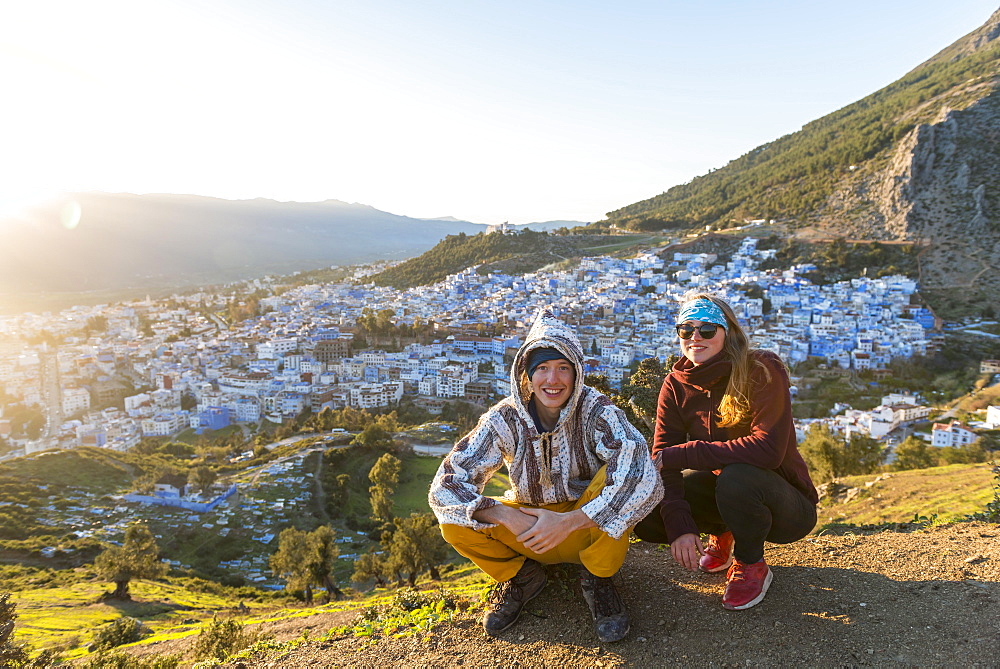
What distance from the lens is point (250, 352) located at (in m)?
49.1

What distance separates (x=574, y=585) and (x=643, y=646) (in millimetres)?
453

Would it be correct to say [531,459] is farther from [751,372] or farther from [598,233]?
[598,233]

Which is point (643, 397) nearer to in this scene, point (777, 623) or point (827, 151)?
point (777, 623)

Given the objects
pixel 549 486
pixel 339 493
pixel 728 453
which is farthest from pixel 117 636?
pixel 339 493

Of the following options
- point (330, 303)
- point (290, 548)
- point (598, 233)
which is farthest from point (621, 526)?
point (598, 233)

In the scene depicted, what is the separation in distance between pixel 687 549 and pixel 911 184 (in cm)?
5966

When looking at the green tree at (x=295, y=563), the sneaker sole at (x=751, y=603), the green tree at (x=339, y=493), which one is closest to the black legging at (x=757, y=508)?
the sneaker sole at (x=751, y=603)

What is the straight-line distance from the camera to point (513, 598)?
244 centimetres

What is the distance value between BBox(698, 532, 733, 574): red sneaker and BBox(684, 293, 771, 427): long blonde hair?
0.74m

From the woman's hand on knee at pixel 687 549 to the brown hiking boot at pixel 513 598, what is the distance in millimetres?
635

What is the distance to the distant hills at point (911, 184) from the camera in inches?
1644

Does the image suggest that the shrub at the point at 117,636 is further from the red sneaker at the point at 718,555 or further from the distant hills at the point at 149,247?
the distant hills at the point at 149,247

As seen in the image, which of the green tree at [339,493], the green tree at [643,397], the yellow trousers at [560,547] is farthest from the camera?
the green tree at [339,493]

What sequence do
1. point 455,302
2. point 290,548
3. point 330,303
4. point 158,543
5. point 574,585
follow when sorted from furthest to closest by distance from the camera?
point 330,303 < point 455,302 < point 158,543 < point 290,548 < point 574,585
